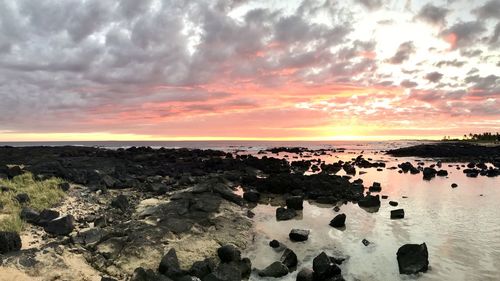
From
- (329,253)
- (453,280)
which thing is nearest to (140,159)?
(329,253)

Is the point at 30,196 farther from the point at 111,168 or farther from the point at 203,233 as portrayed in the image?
the point at 111,168

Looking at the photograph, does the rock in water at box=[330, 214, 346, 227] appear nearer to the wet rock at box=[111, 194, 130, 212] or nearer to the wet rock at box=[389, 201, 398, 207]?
the wet rock at box=[389, 201, 398, 207]

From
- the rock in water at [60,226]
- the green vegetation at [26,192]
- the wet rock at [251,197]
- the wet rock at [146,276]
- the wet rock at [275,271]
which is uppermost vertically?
the green vegetation at [26,192]

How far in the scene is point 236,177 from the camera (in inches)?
1328

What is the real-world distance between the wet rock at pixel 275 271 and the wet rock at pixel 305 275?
1.82 ft

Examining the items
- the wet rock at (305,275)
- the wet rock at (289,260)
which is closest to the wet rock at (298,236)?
the wet rock at (289,260)

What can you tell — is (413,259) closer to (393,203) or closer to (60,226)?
(393,203)

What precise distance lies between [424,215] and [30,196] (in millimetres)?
20473

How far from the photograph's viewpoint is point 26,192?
19750 mm

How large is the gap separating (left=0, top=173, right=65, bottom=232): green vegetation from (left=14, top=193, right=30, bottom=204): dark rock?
16 cm

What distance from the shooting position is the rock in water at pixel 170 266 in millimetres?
11594

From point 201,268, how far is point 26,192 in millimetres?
12835

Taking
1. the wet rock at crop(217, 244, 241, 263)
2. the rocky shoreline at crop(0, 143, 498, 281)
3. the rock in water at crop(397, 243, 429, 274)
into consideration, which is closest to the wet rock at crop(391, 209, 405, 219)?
the rocky shoreline at crop(0, 143, 498, 281)

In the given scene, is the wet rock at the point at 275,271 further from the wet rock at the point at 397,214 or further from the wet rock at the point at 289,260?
the wet rock at the point at 397,214
